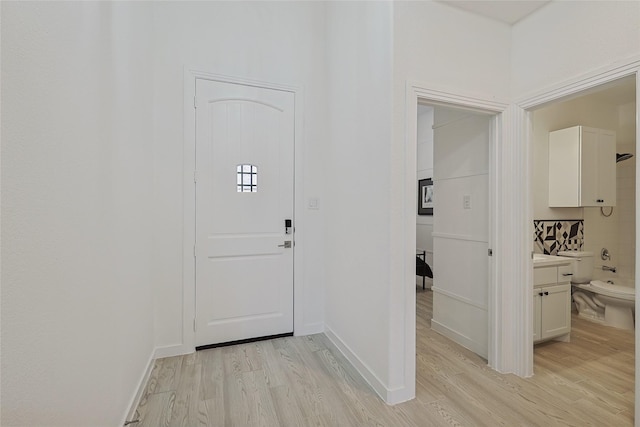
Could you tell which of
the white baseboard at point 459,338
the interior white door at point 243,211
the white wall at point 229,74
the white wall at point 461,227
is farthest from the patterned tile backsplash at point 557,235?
the interior white door at point 243,211

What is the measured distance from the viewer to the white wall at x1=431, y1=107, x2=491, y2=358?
2.46m

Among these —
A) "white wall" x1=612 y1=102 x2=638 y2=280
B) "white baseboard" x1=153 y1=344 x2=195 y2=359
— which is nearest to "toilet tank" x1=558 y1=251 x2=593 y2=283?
"white wall" x1=612 y1=102 x2=638 y2=280

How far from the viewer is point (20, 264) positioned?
0.81m

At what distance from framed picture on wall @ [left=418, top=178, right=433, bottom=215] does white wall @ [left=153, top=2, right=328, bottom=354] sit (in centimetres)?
251

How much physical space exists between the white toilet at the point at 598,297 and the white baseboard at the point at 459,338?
5.81ft

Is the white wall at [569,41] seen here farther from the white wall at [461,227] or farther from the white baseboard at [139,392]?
the white baseboard at [139,392]

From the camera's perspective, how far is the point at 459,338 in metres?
2.70

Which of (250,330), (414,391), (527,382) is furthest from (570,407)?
(250,330)

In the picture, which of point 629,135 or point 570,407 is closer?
point 570,407

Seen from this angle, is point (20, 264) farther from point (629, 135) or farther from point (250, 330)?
point (629, 135)

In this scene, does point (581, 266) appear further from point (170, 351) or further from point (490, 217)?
point (170, 351)

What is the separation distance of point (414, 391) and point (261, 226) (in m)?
1.79

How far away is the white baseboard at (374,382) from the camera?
6.11 ft

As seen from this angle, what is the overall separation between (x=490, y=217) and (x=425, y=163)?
2847mm
